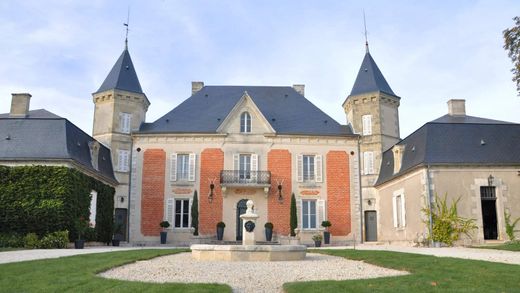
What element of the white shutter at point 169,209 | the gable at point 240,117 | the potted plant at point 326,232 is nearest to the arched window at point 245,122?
the gable at point 240,117

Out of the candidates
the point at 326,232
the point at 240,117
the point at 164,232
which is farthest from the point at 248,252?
the point at 240,117

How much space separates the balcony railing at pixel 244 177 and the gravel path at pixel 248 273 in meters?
14.1

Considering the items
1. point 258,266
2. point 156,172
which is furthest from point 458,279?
point 156,172

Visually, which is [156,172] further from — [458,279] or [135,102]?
[458,279]

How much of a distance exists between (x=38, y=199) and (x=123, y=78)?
1043 cm

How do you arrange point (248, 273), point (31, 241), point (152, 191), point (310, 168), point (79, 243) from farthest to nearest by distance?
point (310, 168)
point (152, 191)
point (79, 243)
point (31, 241)
point (248, 273)

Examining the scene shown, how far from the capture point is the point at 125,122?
2669cm

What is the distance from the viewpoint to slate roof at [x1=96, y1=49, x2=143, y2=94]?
27.1 m

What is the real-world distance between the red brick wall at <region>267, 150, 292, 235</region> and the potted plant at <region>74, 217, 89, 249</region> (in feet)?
30.7

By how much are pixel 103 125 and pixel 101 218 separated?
5.74 meters

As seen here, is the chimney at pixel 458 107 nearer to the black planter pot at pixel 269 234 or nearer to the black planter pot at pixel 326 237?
the black planter pot at pixel 326 237

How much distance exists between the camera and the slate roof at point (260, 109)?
26562 millimetres

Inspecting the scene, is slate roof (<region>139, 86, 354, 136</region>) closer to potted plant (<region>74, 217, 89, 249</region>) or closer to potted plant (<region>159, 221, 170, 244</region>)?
potted plant (<region>159, 221, 170, 244</region>)

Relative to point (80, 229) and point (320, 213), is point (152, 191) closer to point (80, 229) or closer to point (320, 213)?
point (80, 229)
